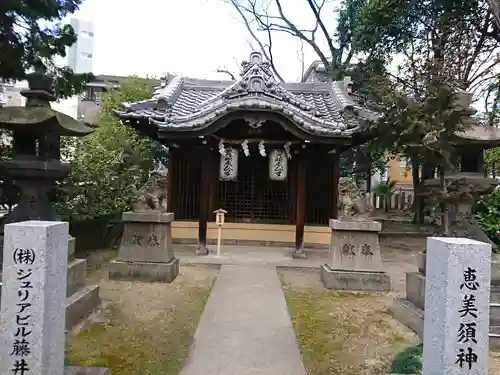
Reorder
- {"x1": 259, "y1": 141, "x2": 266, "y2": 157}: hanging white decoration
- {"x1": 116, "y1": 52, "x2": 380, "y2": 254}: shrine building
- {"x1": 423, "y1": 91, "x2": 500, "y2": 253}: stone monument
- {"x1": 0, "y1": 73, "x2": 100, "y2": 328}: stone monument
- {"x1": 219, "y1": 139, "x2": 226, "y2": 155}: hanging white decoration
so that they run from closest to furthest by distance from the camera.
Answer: {"x1": 0, "y1": 73, "x2": 100, "y2": 328}: stone monument
{"x1": 423, "y1": 91, "x2": 500, "y2": 253}: stone monument
{"x1": 116, "y1": 52, "x2": 380, "y2": 254}: shrine building
{"x1": 259, "y1": 141, "x2": 266, "y2": 157}: hanging white decoration
{"x1": 219, "y1": 139, "x2": 226, "y2": 155}: hanging white decoration

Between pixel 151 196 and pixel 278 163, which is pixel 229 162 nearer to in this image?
pixel 278 163

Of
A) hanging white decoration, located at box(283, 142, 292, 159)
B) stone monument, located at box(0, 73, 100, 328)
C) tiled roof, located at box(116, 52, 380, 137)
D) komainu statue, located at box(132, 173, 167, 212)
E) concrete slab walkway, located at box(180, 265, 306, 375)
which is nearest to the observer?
concrete slab walkway, located at box(180, 265, 306, 375)

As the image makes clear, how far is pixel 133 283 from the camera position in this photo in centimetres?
819

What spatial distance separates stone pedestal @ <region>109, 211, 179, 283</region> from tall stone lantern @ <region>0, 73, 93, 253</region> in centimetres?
257

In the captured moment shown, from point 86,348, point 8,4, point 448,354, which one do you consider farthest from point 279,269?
point 8,4

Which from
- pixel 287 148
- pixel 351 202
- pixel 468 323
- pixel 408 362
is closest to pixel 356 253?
pixel 351 202

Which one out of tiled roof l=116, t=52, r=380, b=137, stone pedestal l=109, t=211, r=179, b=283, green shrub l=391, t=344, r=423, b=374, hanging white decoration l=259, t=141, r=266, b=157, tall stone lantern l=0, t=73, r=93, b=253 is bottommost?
green shrub l=391, t=344, r=423, b=374

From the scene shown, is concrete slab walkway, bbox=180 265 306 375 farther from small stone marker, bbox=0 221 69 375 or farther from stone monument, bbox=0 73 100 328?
stone monument, bbox=0 73 100 328

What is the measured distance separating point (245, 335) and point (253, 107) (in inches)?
241

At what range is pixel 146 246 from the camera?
27.7 ft

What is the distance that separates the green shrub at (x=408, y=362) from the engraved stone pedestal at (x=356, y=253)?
12.0 feet

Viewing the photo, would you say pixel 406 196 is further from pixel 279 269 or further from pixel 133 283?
pixel 133 283

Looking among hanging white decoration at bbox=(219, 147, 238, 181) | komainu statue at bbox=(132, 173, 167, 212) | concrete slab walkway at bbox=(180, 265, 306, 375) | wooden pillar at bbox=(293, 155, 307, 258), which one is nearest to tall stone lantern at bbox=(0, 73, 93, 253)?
komainu statue at bbox=(132, 173, 167, 212)

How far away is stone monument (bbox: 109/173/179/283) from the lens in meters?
8.37
